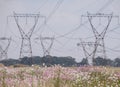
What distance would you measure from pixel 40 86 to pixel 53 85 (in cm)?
41

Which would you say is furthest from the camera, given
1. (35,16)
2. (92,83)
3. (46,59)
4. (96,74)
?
(46,59)

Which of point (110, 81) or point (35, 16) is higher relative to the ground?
point (35, 16)

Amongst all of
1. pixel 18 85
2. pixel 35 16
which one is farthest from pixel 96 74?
pixel 35 16

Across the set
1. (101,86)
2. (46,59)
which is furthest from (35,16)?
(101,86)

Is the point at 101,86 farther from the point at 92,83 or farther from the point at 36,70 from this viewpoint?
the point at 36,70

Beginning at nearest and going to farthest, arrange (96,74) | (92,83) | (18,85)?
(18,85) < (92,83) < (96,74)

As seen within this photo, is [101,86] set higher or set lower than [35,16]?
lower

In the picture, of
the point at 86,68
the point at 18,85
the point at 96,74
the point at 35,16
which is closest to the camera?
the point at 18,85

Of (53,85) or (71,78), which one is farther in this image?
(71,78)

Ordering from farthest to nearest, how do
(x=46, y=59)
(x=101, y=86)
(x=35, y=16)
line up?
(x=46, y=59) → (x=35, y=16) → (x=101, y=86)

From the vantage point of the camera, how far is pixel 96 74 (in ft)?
70.2

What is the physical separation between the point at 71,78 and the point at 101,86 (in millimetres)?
1964

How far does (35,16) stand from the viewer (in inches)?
2938

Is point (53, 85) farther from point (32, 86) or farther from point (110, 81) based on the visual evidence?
point (110, 81)
